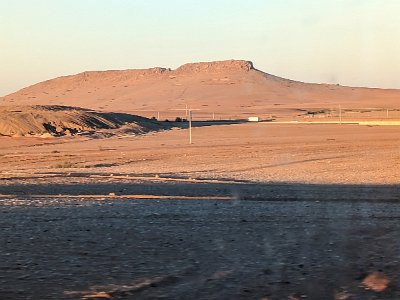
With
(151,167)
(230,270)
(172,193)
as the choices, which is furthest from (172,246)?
(151,167)

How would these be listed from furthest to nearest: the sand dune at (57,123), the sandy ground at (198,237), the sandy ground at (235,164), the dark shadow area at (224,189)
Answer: the sand dune at (57,123) → the sandy ground at (235,164) → the dark shadow area at (224,189) → the sandy ground at (198,237)

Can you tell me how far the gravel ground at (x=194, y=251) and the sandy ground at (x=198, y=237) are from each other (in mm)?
18

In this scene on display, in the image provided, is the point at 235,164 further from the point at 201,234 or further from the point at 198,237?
the point at 198,237

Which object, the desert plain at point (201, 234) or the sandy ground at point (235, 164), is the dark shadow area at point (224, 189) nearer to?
the desert plain at point (201, 234)

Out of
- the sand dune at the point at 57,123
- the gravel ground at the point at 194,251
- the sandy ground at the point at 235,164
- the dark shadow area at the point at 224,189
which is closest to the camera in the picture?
the gravel ground at the point at 194,251

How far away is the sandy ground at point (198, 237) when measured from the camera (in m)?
8.52

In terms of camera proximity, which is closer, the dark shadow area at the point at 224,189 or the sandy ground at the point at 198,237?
the sandy ground at the point at 198,237

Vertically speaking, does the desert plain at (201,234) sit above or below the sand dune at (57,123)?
below

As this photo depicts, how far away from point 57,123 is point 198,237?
62.8 metres

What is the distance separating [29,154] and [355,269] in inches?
1520

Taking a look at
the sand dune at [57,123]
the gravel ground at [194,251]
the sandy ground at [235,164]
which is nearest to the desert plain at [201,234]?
the gravel ground at [194,251]

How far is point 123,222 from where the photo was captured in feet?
46.0

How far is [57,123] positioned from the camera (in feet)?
240

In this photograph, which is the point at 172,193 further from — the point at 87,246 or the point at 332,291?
the point at 332,291
